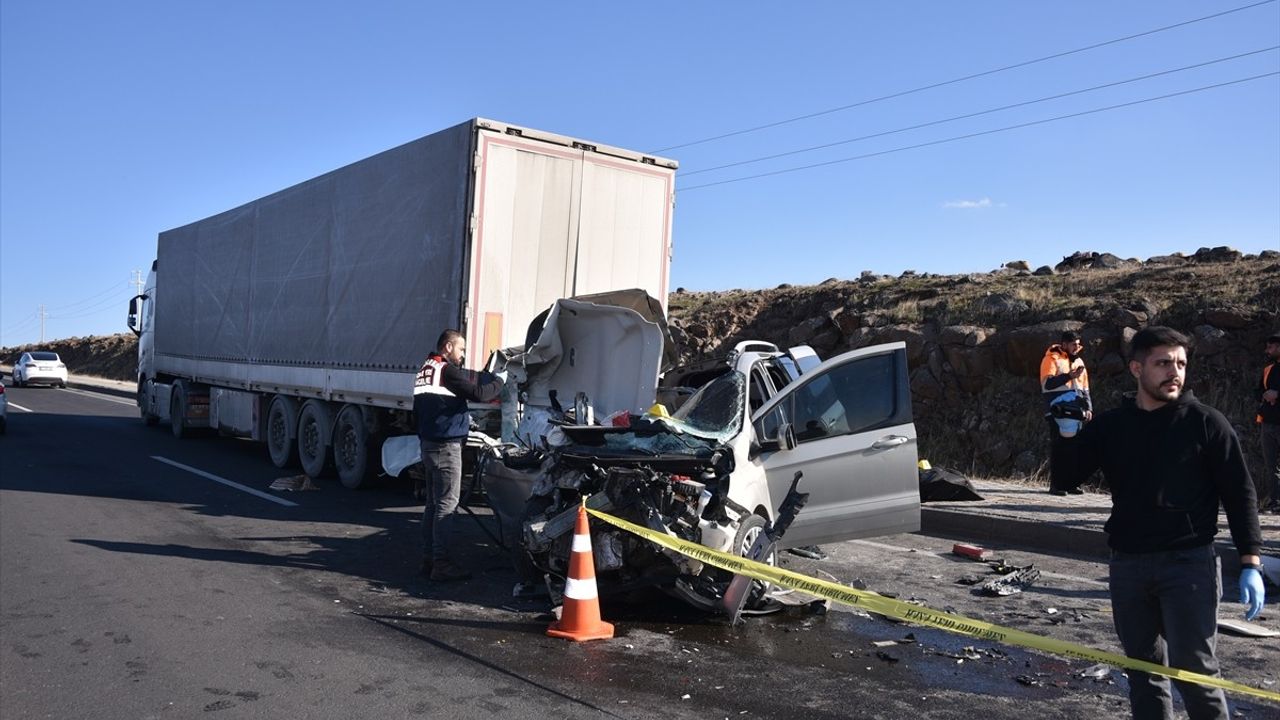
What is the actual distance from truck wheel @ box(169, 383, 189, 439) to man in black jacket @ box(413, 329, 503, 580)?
1250 centimetres

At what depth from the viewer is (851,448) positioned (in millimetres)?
6992

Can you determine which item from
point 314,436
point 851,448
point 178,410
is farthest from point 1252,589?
point 178,410

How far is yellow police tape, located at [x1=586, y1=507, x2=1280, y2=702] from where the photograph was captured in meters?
3.52

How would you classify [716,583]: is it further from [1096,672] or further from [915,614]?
[1096,672]

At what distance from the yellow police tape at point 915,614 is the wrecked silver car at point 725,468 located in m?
0.19

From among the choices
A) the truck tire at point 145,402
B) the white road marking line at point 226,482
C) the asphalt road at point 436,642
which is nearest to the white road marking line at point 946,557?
the asphalt road at point 436,642

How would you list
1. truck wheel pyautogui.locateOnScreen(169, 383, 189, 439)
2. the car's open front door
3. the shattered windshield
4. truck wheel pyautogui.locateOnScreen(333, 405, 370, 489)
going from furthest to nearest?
truck wheel pyautogui.locateOnScreen(169, 383, 189, 439)
truck wheel pyautogui.locateOnScreen(333, 405, 370, 489)
the car's open front door
the shattered windshield

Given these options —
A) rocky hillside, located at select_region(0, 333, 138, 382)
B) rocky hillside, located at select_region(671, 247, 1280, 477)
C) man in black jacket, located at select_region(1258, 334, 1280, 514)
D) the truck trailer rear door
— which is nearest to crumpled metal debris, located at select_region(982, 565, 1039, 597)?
man in black jacket, located at select_region(1258, 334, 1280, 514)

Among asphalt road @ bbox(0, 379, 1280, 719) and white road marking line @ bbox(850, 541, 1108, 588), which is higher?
white road marking line @ bbox(850, 541, 1108, 588)

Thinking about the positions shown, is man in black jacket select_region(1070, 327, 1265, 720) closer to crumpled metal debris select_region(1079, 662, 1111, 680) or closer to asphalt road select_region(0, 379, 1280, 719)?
asphalt road select_region(0, 379, 1280, 719)

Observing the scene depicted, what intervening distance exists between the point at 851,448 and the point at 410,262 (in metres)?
5.80

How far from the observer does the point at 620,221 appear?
36.3ft

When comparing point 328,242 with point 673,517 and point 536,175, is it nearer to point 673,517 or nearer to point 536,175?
point 536,175

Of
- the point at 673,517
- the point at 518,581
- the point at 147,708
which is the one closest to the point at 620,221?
the point at 518,581
